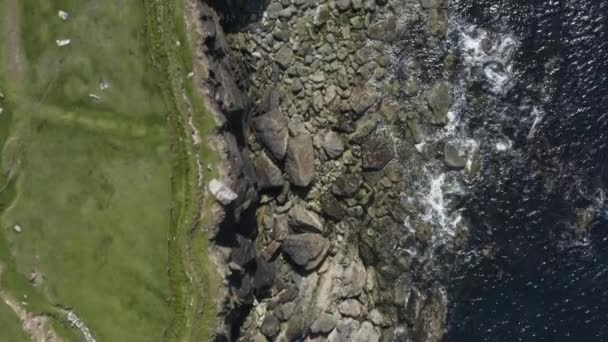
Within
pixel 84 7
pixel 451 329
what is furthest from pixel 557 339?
pixel 84 7

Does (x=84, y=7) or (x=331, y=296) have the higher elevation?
(x=84, y=7)

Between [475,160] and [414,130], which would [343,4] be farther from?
[475,160]

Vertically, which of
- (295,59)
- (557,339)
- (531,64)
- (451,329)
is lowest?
(451,329)

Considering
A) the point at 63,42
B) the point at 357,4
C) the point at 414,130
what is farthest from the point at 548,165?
the point at 63,42

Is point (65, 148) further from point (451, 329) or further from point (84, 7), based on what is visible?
point (451, 329)

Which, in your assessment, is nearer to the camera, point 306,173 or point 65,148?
point 65,148

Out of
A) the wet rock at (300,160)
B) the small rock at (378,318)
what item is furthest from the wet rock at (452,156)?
the small rock at (378,318)
